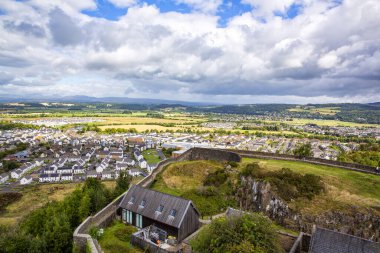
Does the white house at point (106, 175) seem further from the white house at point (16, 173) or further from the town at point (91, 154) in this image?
the white house at point (16, 173)

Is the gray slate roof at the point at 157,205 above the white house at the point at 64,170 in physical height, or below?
above

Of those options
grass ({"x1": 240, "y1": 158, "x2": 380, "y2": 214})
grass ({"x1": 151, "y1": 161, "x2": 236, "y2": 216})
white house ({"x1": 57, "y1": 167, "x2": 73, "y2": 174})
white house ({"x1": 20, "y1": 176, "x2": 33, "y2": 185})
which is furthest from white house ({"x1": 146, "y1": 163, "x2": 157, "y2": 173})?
grass ({"x1": 240, "y1": 158, "x2": 380, "y2": 214})

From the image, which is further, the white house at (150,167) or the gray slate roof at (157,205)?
the white house at (150,167)

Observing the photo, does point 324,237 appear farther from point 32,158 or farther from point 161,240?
point 32,158

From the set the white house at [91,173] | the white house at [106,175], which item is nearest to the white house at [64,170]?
the white house at [91,173]

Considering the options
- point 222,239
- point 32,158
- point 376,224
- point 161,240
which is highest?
point 222,239

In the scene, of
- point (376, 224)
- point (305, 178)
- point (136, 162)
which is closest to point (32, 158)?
point (136, 162)

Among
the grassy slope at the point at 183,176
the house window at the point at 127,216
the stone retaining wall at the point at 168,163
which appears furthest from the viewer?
the grassy slope at the point at 183,176
